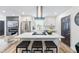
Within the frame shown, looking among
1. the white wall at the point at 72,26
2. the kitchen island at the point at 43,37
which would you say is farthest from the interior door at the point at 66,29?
the kitchen island at the point at 43,37

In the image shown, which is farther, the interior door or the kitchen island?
the interior door

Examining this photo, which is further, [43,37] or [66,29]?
[66,29]

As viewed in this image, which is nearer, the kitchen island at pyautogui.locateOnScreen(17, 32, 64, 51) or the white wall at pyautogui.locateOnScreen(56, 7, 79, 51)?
the kitchen island at pyautogui.locateOnScreen(17, 32, 64, 51)

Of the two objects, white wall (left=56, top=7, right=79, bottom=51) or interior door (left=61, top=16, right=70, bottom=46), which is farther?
interior door (left=61, top=16, right=70, bottom=46)

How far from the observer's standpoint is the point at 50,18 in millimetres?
4523

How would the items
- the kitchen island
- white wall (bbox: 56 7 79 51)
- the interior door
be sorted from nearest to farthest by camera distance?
the kitchen island < white wall (bbox: 56 7 79 51) < the interior door

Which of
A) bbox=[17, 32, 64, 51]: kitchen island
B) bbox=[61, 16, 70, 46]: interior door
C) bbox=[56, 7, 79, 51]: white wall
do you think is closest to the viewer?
bbox=[17, 32, 64, 51]: kitchen island

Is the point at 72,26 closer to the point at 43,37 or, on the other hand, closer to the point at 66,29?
the point at 66,29

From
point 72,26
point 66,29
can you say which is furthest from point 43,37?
point 72,26

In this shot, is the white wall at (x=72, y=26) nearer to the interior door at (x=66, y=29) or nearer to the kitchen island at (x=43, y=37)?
the interior door at (x=66, y=29)

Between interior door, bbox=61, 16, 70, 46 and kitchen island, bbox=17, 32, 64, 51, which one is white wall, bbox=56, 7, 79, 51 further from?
kitchen island, bbox=17, 32, 64, 51

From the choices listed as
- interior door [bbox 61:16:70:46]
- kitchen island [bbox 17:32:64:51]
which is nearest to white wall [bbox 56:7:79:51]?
interior door [bbox 61:16:70:46]

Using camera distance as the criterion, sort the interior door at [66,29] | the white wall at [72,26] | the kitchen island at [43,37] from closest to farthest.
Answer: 1. the kitchen island at [43,37]
2. the white wall at [72,26]
3. the interior door at [66,29]
